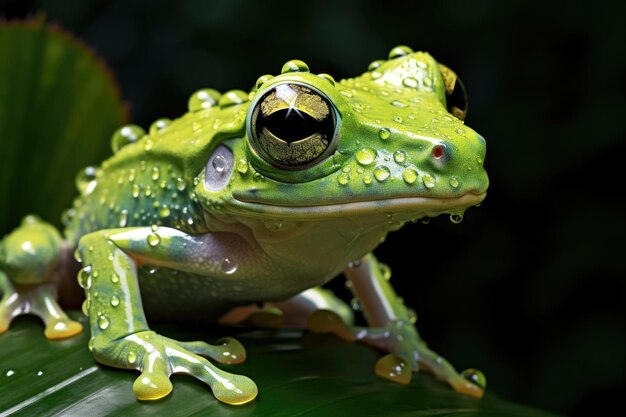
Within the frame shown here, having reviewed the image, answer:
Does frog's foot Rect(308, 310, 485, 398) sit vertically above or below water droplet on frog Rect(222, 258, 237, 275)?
below

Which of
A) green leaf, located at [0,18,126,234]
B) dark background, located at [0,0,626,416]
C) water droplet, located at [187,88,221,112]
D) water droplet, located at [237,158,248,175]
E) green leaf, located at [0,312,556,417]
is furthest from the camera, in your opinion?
dark background, located at [0,0,626,416]

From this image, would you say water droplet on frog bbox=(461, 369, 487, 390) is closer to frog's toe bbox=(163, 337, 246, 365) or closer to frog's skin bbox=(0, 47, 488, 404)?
frog's skin bbox=(0, 47, 488, 404)

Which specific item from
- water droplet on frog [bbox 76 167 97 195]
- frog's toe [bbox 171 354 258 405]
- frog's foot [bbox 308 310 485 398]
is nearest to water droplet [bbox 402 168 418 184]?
frog's toe [bbox 171 354 258 405]

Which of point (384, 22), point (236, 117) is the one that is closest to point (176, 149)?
point (236, 117)

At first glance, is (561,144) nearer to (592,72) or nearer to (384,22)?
(592,72)

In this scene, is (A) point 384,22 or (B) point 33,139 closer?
(B) point 33,139

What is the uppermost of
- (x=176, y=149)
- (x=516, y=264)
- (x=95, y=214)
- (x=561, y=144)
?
(x=176, y=149)

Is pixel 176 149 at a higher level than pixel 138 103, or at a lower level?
higher
